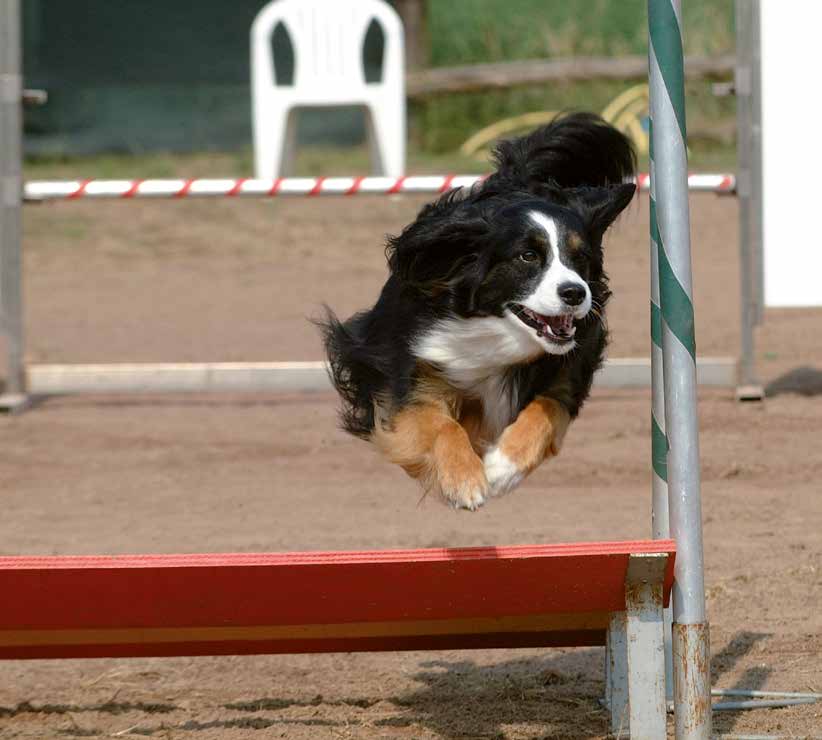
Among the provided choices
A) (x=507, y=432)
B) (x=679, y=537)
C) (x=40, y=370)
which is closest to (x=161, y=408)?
(x=40, y=370)

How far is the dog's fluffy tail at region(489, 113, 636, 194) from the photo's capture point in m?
4.51

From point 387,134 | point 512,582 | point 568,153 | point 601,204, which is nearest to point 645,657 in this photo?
point 512,582

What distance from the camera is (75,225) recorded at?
13.1m

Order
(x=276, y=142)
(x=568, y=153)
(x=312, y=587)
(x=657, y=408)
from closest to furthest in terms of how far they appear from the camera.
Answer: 1. (x=312, y=587)
2. (x=657, y=408)
3. (x=568, y=153)
4. (x=276, y=142)

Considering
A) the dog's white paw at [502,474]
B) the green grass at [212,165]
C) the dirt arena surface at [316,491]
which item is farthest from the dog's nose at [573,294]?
the green grass at [212,165]

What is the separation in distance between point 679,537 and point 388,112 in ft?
21.3

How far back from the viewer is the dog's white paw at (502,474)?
3678mm

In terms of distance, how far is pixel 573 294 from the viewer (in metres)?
3.60

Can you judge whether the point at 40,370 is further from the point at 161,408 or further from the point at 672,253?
the point at 672,253

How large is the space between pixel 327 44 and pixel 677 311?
21.5 feet

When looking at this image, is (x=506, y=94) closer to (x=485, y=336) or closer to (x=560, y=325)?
(x=485, y=336)

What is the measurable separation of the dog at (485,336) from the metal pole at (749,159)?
11.1 feet

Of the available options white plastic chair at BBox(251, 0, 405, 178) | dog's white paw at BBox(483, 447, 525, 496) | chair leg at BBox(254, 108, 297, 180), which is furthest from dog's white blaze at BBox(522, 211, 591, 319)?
chair leg at BBox(254, 108, 297, 180)

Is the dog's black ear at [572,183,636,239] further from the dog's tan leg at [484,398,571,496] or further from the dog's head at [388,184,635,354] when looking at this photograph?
the dog's tan leg at [484,398,571,496]
